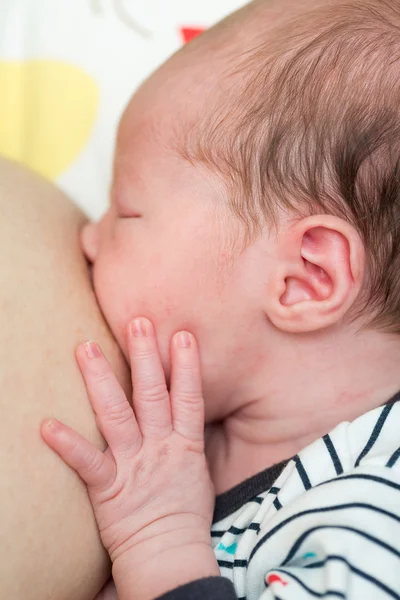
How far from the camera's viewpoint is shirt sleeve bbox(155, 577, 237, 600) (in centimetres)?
85

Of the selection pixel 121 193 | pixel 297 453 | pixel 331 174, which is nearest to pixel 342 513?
pixel 297 453

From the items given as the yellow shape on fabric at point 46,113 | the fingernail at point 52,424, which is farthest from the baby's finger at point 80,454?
the yellow shape on fabric at point 46,113

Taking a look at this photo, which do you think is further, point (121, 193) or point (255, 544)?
point (121, 193)

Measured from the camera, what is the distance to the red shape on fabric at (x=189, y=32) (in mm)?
1372

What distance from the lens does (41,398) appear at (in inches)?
33.5

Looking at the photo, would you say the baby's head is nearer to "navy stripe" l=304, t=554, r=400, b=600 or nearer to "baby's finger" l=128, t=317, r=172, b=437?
"baby's finger" l=128, t=317, r=172, b=437

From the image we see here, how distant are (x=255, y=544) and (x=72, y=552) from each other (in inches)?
9.0

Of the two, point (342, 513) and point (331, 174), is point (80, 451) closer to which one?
point (342, 513)

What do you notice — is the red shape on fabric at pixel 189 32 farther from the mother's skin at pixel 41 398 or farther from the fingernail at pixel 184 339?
the fingernail at pixel 184 339

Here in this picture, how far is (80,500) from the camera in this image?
2.94 feet

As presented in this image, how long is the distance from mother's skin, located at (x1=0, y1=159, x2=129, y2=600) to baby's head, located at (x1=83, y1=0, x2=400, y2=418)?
0.08m

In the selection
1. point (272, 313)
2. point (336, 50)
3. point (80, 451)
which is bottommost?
point (80, 451)

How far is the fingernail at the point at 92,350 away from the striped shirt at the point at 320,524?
30 centimetres

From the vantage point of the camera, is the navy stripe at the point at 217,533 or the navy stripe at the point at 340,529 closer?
the navy stripe at the point at 340,529
